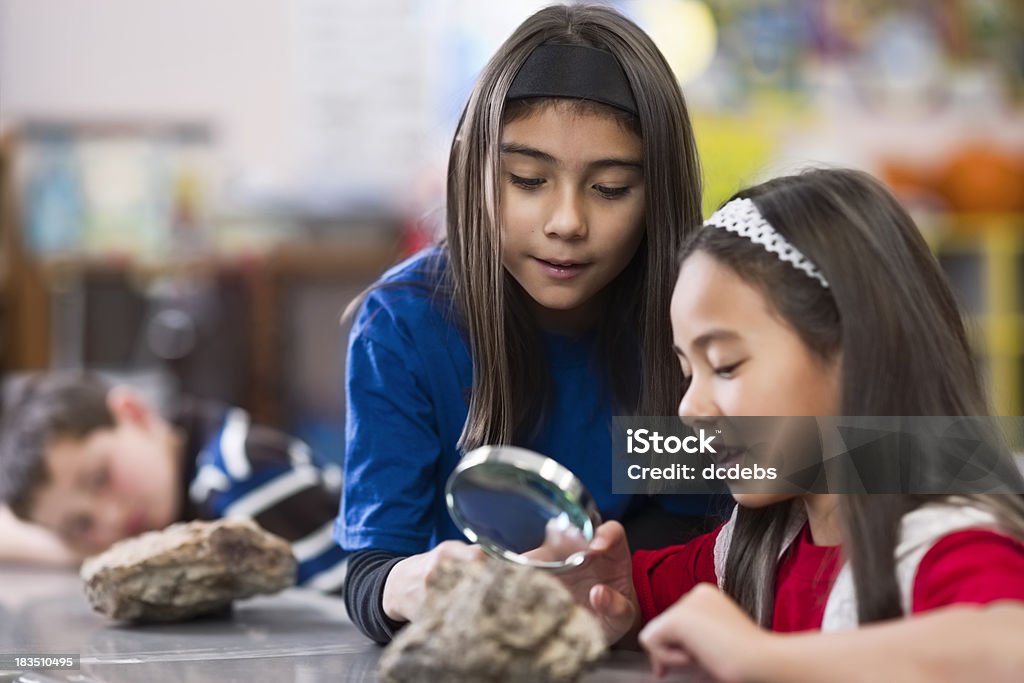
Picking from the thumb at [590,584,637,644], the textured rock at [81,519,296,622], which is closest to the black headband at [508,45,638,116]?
the thumb at [590,584,637,644]

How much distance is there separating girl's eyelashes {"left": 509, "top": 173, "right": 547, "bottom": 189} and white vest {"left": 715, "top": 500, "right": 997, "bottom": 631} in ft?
1.16

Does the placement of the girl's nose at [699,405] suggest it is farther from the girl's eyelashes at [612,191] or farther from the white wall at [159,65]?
the white wall at [159,65]

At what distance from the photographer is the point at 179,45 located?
4301 mm

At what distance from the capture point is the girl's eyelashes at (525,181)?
979 millimetres

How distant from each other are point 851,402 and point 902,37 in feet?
12.8

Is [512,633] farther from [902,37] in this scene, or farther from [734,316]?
[902,37]

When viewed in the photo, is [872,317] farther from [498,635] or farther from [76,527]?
[76,527]

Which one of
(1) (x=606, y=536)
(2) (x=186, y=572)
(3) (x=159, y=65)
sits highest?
(3) (x=159, y=65)

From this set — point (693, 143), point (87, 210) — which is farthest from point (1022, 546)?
point (87, 210)

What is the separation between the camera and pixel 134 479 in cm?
179

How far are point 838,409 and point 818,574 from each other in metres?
0.12

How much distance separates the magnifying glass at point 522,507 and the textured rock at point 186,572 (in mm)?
435

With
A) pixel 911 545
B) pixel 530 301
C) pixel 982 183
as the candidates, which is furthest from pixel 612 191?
pixel 982 183

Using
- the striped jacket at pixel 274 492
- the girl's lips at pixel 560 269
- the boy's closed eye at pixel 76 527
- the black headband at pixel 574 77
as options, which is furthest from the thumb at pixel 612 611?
the boy's closed eye at pixel 76 527
